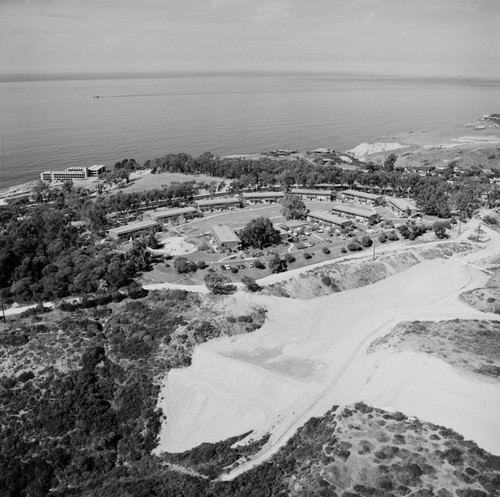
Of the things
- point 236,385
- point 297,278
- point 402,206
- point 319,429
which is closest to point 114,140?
point 402,206

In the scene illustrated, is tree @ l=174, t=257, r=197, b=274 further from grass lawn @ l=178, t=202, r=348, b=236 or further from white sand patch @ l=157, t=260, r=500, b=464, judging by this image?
grass lawn @ l=178, t=202, r=348, b=236

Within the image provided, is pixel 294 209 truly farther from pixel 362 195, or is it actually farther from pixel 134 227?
pixel 134 227

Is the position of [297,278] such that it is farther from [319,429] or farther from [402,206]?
[402,206]

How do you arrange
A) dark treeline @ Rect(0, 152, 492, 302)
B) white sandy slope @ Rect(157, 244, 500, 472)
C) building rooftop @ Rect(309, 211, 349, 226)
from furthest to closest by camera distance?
1. building rooftop @ Rect(309, 211, 349, 226)
2. dark treeline @ Rect(0, 152, 492, 302)
3. white sandy slope @ Rect(157, 244, 500, 472)

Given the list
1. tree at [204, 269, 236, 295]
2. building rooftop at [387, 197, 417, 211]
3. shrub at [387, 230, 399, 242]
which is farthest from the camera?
building rooftop at [387, 197, 417, 211]

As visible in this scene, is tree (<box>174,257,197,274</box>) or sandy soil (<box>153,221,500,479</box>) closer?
sandy soil (<box>153,221,500,479</box>)

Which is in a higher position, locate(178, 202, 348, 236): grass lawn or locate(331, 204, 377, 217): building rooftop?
locate(331, 204, 377, 217): building rooftop

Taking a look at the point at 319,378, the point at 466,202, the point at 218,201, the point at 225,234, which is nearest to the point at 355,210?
the point at 466,202

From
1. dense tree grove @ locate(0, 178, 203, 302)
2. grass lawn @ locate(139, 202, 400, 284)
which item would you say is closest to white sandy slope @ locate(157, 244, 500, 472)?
grass lawn @ locate(139, 202, 400, 284)
